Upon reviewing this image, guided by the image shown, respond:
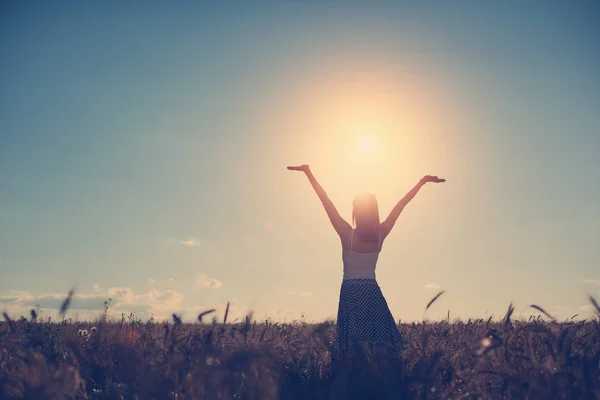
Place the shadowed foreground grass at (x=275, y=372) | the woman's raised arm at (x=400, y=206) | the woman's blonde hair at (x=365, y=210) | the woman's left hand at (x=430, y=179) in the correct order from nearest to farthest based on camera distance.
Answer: the shadowed foreground grass at (x=275, y=372) < the woman's blonde hair at (x=365, y=210) < the woman's raised arm at (x=400, y=206) < the woman's left hand at (x=430, y=179)

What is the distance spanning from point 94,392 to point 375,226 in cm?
383

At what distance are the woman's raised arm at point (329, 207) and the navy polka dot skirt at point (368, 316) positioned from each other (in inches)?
25.7

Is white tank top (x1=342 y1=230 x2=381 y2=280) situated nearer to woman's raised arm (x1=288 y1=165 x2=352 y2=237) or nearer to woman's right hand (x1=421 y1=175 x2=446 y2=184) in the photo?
woman's raised arm (x1=288 y1=165 x2=352 y2=237)

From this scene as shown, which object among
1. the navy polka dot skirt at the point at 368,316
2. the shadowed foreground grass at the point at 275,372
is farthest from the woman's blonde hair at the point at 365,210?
the shadowed foreground grass at the point at 275,372

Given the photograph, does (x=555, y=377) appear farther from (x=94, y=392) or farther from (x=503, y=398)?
(x=94, y=392)

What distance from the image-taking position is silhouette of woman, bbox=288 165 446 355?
7.10 metres

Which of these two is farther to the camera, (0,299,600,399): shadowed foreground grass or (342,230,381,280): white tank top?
(342,230,381,280): white tank top

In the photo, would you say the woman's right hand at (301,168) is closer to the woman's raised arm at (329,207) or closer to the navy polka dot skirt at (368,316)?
the woman's raised arm at (329,207)

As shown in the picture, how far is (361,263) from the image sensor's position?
286 inches

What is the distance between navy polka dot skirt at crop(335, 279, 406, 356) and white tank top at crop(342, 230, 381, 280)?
0.06 meters

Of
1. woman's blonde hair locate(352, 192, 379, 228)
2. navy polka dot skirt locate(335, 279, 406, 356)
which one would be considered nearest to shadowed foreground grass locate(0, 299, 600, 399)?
navy polka dot skirt locate(335, 279, 406, 356)

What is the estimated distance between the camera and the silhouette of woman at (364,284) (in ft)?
23.3

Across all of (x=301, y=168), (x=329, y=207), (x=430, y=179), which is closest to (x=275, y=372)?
(x=329, y=207)

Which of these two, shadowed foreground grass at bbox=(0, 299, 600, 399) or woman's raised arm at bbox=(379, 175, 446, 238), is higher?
woman's raised arm at bbox=(379, 175, 446, 238)
